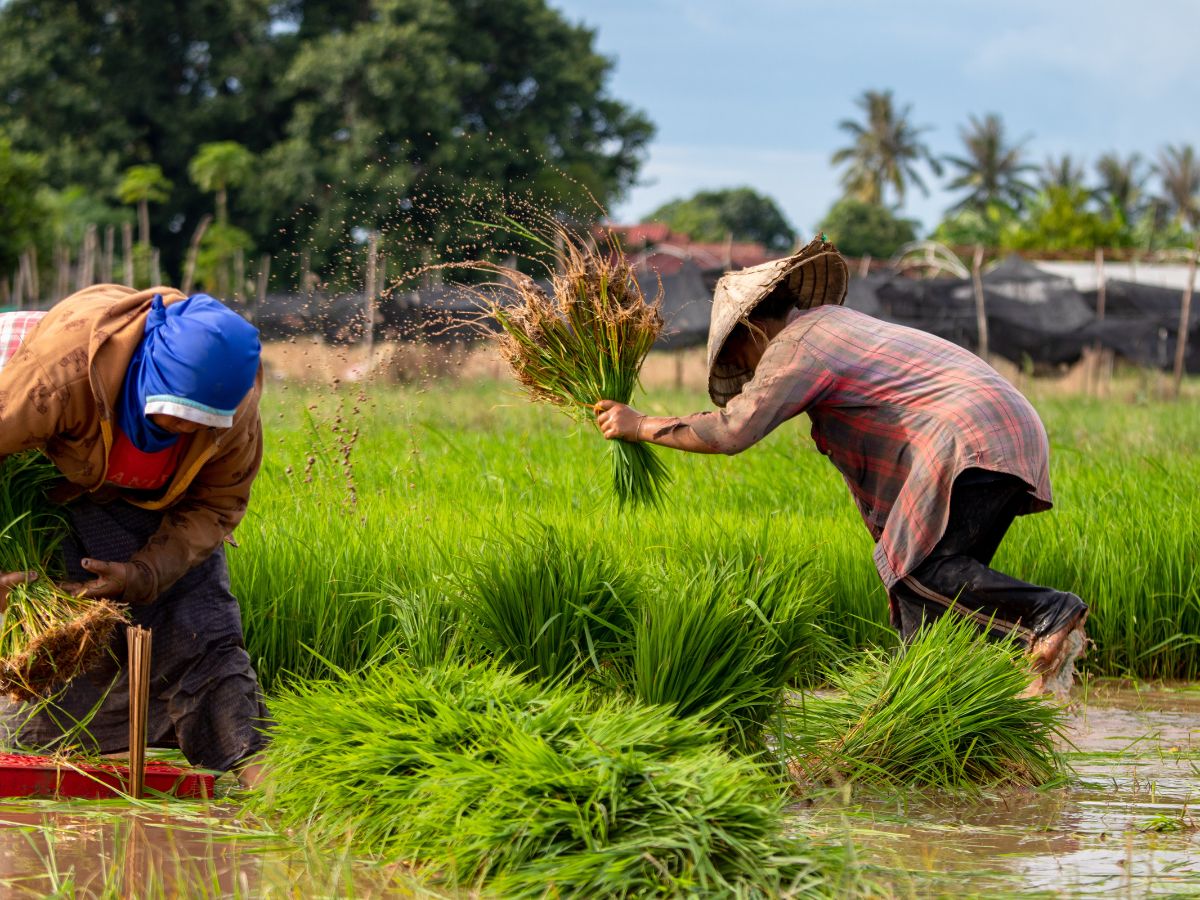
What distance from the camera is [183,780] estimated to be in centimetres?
350

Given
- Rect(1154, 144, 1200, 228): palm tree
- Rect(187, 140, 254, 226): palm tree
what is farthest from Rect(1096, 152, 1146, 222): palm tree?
Rect(187, 140, 254, 226): palm tree

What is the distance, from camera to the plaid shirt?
3930mm

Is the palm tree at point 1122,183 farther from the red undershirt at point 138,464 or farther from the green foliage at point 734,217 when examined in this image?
the red undershirt at point 138,464

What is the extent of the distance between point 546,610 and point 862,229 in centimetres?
4769

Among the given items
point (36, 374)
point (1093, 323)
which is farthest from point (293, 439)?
point (1093, 323)

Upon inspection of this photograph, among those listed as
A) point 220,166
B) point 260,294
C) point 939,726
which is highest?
point 220,166

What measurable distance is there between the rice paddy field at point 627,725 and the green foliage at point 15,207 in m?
15.8

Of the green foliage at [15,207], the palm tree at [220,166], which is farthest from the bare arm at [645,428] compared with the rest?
the palm tree at [220,166]

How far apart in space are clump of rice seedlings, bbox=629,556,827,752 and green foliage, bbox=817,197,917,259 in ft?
151

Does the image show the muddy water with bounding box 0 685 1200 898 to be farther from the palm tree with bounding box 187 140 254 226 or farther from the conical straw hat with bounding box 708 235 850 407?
the palm tree with bounding box 187 140 254 226

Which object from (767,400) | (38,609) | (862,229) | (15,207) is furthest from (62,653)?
(862,229)

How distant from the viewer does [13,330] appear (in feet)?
11.4

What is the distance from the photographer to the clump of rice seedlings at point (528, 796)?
264 centimetres

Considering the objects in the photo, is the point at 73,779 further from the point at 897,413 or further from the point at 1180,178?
the point at 1180,178
